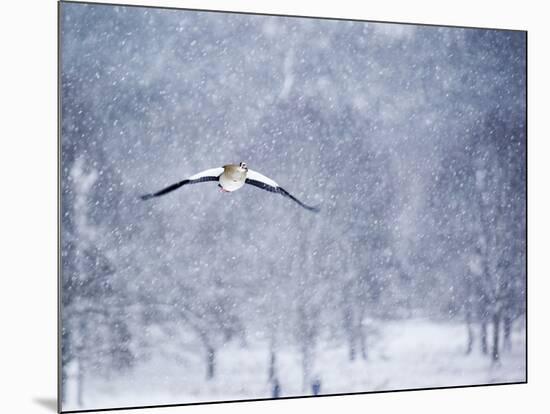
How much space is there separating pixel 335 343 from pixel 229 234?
0.76 meters

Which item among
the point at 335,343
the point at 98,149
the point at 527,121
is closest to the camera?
the point at 98,149

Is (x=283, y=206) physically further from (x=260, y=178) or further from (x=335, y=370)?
(x=335, y=370)

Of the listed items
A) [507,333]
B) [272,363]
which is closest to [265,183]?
[272,363]

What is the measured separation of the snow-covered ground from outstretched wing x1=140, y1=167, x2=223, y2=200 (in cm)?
77

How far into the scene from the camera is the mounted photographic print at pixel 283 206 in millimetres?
4824

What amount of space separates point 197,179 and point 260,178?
306 mm

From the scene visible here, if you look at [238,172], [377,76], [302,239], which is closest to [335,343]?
[302,239]

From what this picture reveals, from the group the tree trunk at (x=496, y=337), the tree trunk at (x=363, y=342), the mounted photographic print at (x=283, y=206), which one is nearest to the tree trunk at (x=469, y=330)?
the mounted photographic print at (x=283, y=206)

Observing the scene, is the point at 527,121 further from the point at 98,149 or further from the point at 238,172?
the point at 98,149

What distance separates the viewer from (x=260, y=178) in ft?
16.5

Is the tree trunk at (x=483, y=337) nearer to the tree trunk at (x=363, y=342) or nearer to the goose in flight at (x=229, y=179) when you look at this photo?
the tree trunk at (x=363, y=342)

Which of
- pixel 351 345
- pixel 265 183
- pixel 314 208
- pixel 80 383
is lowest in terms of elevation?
pixel 80 383

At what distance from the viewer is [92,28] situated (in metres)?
4.82

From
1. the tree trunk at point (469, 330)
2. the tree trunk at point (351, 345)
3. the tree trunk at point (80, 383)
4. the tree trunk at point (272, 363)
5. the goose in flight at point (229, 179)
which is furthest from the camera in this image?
the tree trunk at point (469, 330)
